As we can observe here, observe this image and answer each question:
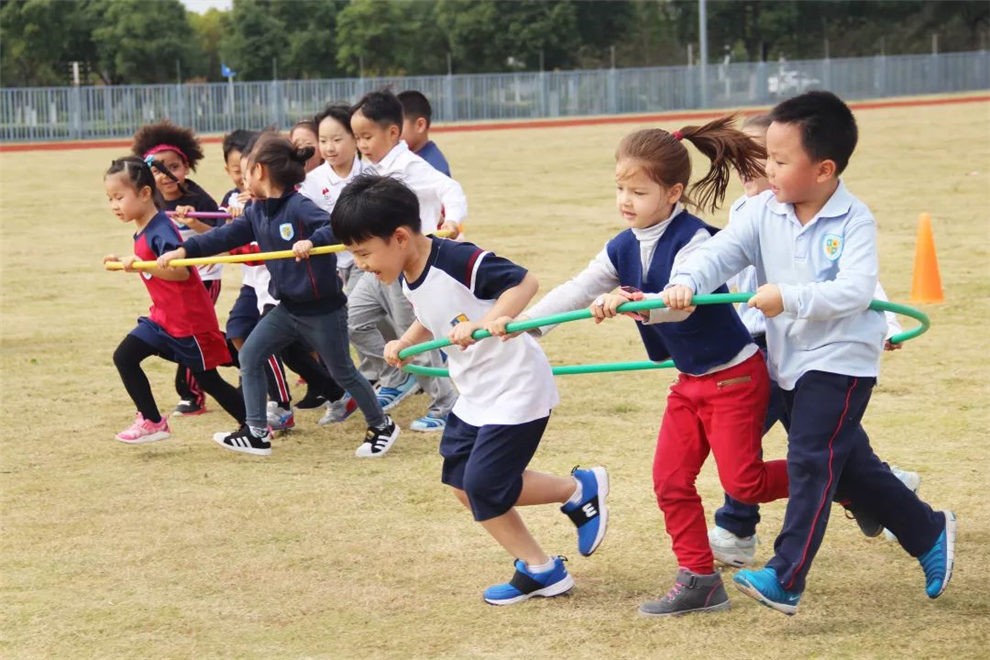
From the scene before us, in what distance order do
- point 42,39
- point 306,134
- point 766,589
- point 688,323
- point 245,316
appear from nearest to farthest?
1. point 766,589
2. point 688,323
3. point 245,316
4. point 306,134
5. point 42,39

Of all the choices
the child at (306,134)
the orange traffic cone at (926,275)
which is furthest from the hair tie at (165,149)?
the orange traffic cone at (926,275)

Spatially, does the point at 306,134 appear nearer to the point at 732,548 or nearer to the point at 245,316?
the point at 245,316

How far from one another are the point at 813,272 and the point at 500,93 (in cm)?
4349

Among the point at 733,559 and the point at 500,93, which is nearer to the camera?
the point at 733,559

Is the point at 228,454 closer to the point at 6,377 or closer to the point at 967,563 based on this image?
the point at 6,377

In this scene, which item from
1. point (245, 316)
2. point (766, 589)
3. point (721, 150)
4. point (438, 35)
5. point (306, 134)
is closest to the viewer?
point (766, 589)

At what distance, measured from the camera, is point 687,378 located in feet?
14.3

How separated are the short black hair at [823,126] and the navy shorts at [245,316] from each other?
4201 millimetres

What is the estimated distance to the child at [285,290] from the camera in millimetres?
6562

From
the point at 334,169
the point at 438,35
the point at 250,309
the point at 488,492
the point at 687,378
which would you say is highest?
the point at 438,35

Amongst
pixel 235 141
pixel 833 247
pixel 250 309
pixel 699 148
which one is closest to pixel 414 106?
→ pixel 235 141

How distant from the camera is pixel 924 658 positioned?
154 inches

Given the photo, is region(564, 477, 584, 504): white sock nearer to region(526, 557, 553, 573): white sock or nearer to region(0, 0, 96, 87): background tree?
region(526, 557, 553, 573): white sock

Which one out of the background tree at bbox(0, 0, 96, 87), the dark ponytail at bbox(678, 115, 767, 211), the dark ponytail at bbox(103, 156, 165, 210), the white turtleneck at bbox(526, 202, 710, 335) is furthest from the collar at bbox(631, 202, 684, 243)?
the background tree at bbox(0, 0, 96, 87)
